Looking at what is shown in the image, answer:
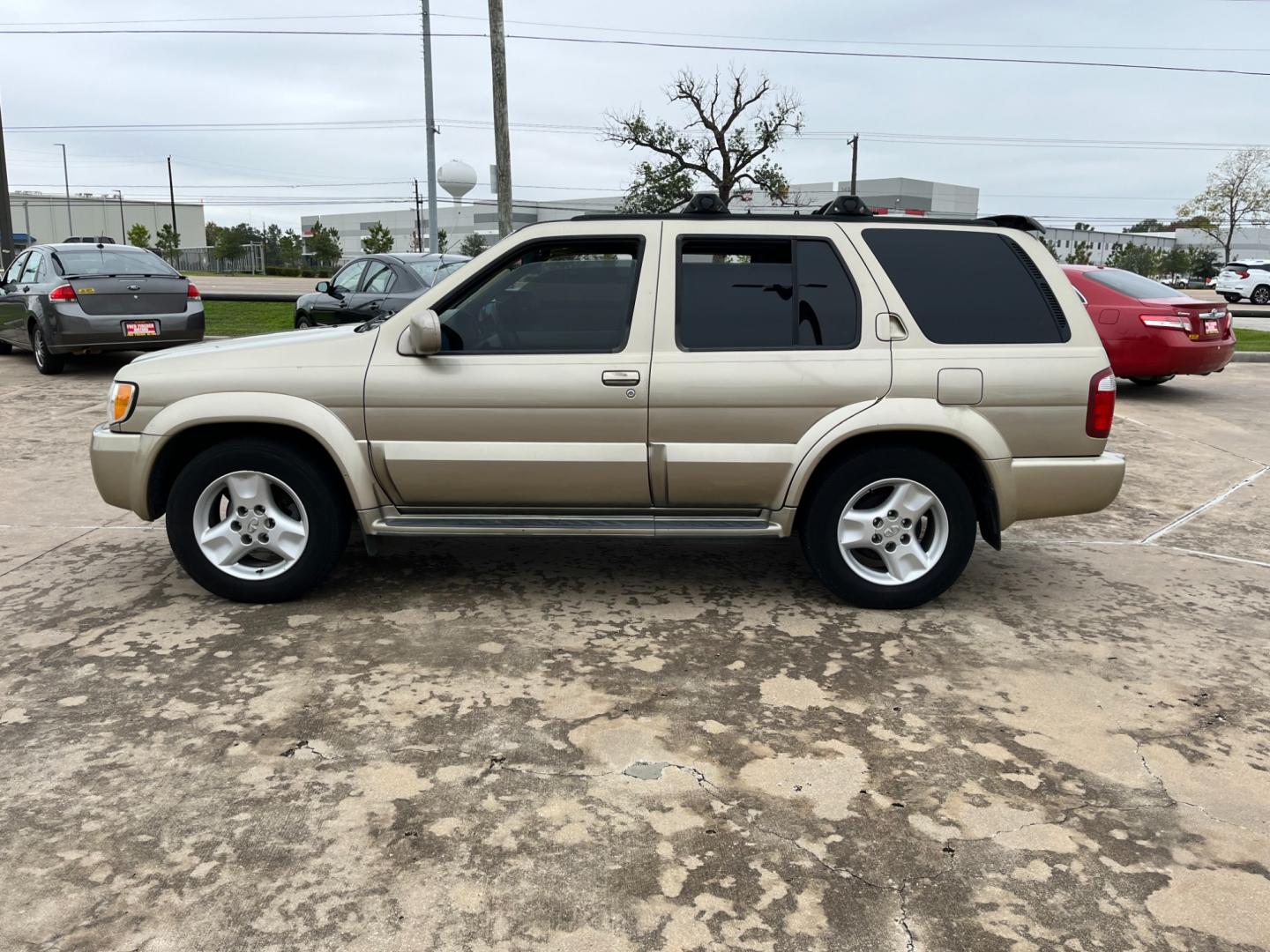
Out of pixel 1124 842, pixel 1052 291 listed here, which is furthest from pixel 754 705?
pixel 1052 291

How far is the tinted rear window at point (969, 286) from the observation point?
4.43 m

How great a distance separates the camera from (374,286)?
467 inches

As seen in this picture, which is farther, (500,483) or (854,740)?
(500,483)

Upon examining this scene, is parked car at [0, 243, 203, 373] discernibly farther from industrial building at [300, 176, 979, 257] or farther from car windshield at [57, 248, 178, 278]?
industrial building at [300, 176, 979, 257]

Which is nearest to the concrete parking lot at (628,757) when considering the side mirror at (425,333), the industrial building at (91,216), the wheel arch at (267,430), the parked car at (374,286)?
the wheel arch at (267,430)

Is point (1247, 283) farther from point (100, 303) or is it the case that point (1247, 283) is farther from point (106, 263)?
point (100, 303)

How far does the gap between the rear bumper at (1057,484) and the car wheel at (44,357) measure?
11.4 metres

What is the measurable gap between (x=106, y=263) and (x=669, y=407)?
10162 millimetres

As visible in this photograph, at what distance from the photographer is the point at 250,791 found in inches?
119

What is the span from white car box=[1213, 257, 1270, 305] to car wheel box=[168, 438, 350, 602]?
37.0 m

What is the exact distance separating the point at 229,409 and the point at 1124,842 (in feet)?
12.5

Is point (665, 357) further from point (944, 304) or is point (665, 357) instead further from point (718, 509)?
point (944, 304)

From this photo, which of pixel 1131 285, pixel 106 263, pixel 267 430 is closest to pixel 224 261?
pixel 106 263

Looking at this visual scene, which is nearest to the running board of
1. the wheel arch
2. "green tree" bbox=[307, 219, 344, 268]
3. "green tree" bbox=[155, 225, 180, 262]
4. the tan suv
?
the tan suv
